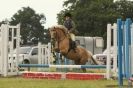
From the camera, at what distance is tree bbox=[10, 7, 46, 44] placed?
121125mm

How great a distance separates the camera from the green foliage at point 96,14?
86.1 meters

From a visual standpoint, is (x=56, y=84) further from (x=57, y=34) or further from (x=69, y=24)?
(x=57, y=34)

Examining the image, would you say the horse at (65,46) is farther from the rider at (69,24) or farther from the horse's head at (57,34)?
the rider at (69,24)

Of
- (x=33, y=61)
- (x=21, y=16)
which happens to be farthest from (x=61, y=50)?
(x=21, y=16)

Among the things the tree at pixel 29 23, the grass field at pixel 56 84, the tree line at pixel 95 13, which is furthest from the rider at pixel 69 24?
the tree at pixel 29 23

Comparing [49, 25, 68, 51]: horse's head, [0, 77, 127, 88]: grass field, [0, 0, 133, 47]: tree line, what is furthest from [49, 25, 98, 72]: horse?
[0, 0, 133, 47]: tree line

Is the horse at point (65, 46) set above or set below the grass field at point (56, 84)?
above

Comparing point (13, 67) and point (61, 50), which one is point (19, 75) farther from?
point (61, 50)

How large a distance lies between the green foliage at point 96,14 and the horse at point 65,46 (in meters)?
58.3

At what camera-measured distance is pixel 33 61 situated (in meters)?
36.2

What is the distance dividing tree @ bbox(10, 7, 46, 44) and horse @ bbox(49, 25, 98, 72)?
3724 inches

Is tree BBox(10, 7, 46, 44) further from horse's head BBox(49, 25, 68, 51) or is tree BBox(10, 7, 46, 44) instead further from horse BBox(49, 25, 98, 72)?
horse's head BBox(49, 25, 68, 51)

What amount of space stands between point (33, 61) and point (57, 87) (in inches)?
892

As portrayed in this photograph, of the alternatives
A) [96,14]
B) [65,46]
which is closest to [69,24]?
[65,46]
